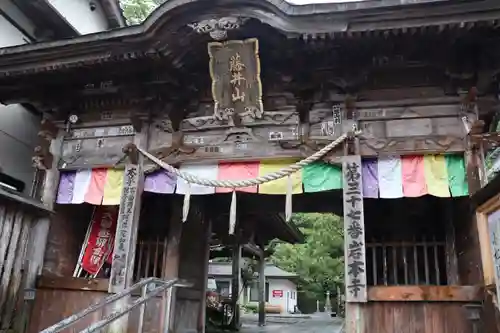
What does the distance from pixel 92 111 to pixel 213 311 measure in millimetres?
9480

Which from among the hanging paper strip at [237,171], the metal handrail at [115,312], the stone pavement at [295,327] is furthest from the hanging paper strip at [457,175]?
the stone pavement at [295,327]

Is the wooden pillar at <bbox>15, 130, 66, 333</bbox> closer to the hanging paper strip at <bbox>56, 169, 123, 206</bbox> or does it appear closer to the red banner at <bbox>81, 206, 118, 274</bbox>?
the hanging paper strip at <bbox>56, 169, 123, 206</bbox>

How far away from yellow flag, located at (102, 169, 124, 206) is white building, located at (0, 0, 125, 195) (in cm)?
229

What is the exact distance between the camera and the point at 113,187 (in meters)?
8.41

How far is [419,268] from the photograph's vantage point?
8383mm

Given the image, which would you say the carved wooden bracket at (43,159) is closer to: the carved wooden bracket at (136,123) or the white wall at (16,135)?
the white wall at (16,135)

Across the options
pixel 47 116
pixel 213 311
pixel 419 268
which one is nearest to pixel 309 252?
pixel 213 311

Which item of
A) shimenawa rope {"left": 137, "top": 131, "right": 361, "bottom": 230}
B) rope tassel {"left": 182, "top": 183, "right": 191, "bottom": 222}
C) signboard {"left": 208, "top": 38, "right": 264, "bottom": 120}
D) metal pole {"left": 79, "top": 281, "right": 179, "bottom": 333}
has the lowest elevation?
metal pole {"left": 79, "top": 281, "right": 179, "bottom": 333}

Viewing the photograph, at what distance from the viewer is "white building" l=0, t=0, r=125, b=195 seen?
994 cm

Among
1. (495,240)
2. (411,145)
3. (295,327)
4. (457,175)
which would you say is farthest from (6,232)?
(295,327)

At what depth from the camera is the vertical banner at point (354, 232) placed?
6.61m

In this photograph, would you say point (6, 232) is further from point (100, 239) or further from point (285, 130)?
point (285, 130)

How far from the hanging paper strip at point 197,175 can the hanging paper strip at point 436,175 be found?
3615 millimetres

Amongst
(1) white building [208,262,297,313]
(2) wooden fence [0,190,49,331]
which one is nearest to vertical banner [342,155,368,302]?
(2) wooden fence [0,190,49,331]
